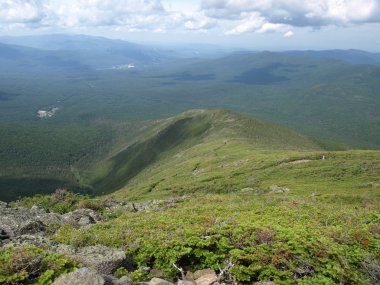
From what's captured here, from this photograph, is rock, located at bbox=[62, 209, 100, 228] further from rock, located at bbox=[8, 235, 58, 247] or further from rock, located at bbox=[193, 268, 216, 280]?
rock, located at bbox=[193, 268, 216, 280]

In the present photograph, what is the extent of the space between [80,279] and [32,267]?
2.11 metres

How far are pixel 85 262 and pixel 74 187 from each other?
172m

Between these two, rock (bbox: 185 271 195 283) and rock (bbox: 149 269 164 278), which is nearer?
rock (bbox: 185 271 195 283)

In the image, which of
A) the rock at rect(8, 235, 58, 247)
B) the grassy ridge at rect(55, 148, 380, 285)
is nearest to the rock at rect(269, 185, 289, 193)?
the grassy ridge at rect(55, 148, 380, 285)

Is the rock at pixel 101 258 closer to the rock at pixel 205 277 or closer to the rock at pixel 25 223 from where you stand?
the rock at pixel 205 277

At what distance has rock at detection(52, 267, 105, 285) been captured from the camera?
395 inches

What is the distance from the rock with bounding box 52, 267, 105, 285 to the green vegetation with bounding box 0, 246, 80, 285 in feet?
1.97

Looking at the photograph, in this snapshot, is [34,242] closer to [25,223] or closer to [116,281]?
[25,223]

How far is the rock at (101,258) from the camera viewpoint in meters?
12.8

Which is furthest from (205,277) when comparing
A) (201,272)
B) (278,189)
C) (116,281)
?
(278,189)

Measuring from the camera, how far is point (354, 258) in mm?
13078

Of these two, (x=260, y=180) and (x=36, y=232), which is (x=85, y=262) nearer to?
(x=36, y=232)

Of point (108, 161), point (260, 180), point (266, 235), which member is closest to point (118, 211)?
point (266, 235)

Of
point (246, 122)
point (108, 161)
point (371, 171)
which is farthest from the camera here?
point (108, 161)
